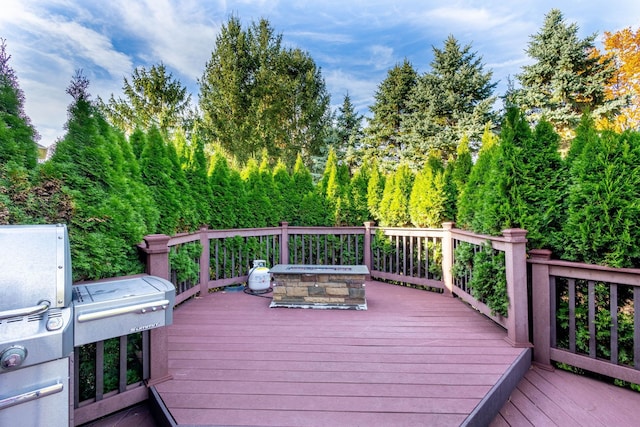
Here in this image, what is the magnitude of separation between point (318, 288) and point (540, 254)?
2321mm

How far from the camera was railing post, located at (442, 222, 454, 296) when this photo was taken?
4180mm

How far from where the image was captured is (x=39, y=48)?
4.13 metres

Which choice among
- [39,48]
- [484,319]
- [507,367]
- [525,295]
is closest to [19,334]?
[507,367]

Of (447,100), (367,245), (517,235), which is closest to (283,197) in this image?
(367,245)

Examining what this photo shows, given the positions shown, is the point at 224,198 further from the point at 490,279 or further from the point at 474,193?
the point at 490,279

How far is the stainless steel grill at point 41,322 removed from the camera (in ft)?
3.48

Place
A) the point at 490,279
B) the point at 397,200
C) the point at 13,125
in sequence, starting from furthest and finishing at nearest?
1. the point at 397,200
2. the point at 490,279
3. the point at 13,125

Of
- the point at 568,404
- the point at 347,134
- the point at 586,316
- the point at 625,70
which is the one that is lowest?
the point at 568,404

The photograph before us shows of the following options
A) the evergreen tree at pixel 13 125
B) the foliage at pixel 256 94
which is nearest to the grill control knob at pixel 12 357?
the evergreen tree at pixel 13 125

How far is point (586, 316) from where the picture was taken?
7.54ft

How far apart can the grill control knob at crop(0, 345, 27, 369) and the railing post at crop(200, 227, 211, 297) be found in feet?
10.7

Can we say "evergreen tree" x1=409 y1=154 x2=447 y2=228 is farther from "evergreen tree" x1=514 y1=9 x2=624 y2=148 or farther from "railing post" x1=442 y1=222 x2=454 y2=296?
"evergreen tree" x1=514 y1=9 x2=624 y2=148

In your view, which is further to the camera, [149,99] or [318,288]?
[149,99]

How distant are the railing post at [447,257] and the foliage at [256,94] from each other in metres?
11.7
